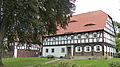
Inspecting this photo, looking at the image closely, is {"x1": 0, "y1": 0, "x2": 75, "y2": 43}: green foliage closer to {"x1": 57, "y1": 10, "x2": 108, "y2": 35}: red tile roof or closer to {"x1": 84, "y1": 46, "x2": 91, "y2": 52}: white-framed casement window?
{"x1": 57, "y1": 10, "x2": 108, "y2": 35}: red tile roof

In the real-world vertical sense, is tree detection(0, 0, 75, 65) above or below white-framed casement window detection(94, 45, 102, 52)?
above

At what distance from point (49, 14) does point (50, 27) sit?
2829mm

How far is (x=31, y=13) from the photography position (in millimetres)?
13406

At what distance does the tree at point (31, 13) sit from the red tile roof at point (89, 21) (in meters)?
15.2

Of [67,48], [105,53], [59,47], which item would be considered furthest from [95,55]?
[59,47]

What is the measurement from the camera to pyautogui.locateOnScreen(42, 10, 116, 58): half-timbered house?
31.8 m

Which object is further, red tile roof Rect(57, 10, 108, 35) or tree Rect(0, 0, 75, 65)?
red tile roof Rect(57, 10, 108, 35)

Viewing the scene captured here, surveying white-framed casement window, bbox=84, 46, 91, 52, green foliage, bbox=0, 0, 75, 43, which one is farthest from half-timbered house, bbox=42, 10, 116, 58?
green foliage, bbox=0, 0, 75, 43

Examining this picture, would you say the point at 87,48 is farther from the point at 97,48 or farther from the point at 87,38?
the point at 97,48

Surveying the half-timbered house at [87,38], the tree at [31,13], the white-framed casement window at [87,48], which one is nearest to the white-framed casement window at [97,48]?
the half-timbered house at [87,38]

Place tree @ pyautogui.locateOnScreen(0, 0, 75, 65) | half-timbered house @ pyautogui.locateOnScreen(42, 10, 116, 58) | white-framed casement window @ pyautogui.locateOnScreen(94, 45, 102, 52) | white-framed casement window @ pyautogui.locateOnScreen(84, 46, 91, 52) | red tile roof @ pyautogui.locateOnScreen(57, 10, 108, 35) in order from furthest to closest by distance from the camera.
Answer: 1. red tile roof @ pyautogui.locateOnScreen(57, 10, 108, 35)
2. white-framed casement window @ pyautogui.locateOnScreen(84, 46, 91, 52)
3. half-timbered house @ pyautogui.locateOnScreen(42, 10, 116, 58)
4. white-framed casement window @ pyautogui.locateOnScreen(94, 45, 102, 52)
5. tree @ pyautogui.locateOnScreen(0, 0, 75, 65)

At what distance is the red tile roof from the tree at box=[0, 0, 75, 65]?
15.2 metres

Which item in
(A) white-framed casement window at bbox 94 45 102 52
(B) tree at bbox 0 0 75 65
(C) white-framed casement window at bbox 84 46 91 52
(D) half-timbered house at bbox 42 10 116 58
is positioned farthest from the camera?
(C) white-framed casement window at bbox 84 46 91 52

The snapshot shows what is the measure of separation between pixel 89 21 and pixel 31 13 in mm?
23544
